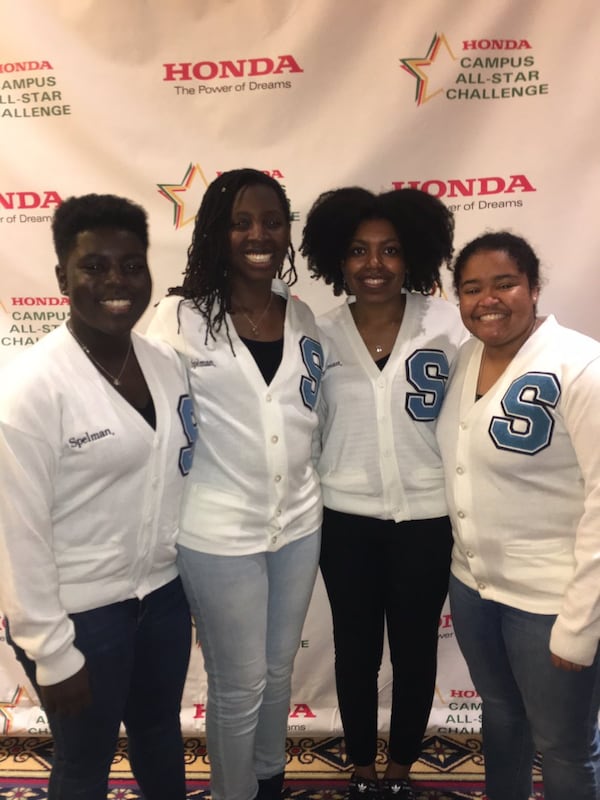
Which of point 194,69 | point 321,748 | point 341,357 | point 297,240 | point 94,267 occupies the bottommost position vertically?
point 321,748

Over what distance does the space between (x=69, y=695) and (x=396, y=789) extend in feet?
3.93

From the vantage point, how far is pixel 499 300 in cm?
135

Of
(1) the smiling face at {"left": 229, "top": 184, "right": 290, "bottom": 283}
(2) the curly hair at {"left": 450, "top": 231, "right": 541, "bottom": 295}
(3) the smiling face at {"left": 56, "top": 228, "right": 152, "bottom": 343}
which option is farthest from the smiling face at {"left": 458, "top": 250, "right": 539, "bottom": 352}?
(3) the smiling face at {"left": 56, "top": 228, "right": 152, "bottom": 343}

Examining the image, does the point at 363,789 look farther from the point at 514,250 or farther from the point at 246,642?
the point at 514,250

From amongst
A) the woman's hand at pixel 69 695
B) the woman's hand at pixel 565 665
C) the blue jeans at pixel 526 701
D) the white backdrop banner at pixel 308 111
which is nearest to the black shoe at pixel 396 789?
the blue jeans at pixel 526 701

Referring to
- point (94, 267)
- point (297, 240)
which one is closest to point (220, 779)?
point (94, 267)

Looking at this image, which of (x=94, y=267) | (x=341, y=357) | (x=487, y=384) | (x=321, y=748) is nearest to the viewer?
(x=94, y=267)

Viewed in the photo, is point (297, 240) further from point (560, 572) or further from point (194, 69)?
point (560, 572)

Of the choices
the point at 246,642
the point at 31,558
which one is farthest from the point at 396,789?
the point at 31,558

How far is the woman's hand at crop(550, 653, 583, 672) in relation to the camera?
1.24m

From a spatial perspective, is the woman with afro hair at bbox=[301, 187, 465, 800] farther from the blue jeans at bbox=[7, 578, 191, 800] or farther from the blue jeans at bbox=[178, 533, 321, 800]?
the blue jeans at bbox=[7, 578, 191, 800]

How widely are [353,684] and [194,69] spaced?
6.96ft

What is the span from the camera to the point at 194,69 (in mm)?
2021

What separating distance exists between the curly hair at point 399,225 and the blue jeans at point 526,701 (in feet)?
3.11
